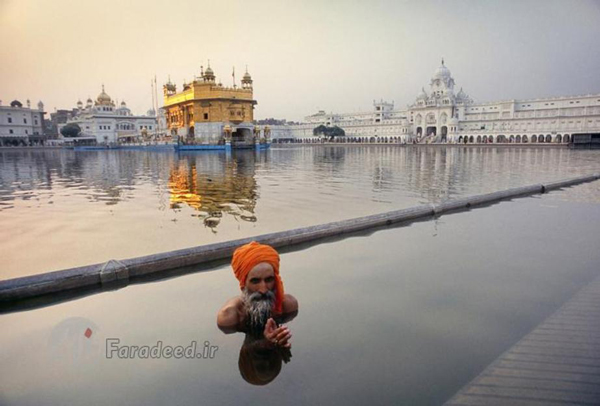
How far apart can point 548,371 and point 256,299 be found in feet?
7.83

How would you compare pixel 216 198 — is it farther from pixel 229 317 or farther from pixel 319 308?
pixel 229 317

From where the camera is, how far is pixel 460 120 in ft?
326

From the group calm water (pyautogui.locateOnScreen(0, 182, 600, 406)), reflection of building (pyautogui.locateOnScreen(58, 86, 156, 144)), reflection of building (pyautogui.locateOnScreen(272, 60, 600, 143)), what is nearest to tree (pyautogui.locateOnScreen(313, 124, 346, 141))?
reflection of building (pyautogui.locateOnScreen(272, 60, 600, 143))

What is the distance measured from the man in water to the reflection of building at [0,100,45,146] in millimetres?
92707

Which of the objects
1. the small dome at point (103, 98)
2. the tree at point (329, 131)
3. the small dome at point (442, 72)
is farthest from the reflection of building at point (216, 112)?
the small dome at point (442, 72)

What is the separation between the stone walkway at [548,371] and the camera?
8.63 ft

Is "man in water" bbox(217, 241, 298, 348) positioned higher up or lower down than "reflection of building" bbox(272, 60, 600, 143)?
lower down

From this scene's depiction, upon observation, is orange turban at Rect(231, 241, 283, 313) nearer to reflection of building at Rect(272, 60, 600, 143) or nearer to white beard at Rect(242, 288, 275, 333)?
white beard at Rect(242, 288, 275, 333)

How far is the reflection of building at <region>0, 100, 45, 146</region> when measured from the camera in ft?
255

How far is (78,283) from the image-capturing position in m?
4.86

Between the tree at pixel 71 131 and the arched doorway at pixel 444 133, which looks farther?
the arched doorway at pixel 444 133

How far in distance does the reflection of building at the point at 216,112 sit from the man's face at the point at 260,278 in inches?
2041

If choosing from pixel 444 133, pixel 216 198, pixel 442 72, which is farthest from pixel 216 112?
pixel 442 72

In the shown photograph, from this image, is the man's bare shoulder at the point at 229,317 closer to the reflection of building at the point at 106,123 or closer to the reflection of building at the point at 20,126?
the reflection of building at the point at 106,123
